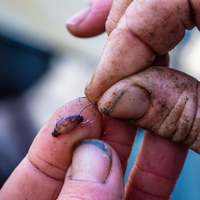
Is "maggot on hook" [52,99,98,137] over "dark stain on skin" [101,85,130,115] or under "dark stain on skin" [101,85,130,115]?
under

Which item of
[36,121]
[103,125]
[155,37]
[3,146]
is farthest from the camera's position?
[36,121]

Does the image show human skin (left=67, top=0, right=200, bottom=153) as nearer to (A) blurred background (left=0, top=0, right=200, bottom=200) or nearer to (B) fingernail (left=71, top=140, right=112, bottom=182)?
(B) fingernail (left=71, top=140, right=112, bottom=182)

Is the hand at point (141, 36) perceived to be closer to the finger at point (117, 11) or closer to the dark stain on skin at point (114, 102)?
the dark stain on skin at point (114, 102)

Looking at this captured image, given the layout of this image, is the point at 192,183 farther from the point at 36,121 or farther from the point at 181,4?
the point at 36,121

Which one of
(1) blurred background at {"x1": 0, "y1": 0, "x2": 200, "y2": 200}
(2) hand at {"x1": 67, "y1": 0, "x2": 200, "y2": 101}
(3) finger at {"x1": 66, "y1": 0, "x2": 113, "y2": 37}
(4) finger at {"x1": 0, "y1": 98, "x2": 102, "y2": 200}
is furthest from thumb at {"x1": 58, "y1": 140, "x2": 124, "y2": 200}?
(1) blurred background at {"x1": 0, "y1": 0, "x2": 200, "y2": 200}

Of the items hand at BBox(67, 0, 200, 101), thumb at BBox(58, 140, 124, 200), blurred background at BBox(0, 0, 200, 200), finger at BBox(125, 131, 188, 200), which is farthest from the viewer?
blurred background at BBox(0, 0, 200, 200)

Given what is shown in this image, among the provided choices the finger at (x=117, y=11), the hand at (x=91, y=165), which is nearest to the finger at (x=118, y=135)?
the hand at (x=91, y=165)

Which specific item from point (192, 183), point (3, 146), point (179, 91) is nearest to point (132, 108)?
point (179, 91)

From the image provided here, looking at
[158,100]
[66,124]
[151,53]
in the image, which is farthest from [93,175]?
[151,53]
